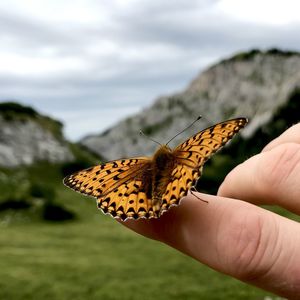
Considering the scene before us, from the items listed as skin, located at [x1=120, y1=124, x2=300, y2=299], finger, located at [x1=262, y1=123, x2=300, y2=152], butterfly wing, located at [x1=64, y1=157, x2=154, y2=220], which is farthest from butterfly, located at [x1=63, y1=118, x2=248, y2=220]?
finger, located at [x1=262, y1=123, x2=300, y2=152]

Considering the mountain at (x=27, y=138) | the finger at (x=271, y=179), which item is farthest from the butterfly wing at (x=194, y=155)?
the mountain at (x=27, y=138)

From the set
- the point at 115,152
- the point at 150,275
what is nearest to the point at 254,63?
the point at 115,152

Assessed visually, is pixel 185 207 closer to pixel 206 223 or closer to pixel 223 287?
pixel 206 223

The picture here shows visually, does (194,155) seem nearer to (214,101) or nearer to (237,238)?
(237,238)

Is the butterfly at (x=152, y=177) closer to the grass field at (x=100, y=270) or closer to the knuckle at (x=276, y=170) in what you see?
the knuckle at (x=276, y=170)

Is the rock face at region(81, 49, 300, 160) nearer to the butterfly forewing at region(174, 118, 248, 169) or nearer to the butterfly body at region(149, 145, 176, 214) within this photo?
the butterfly body at region(149, 145, 176, 214)

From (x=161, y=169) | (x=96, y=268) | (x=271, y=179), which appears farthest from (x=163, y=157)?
(x=96, y=268)
